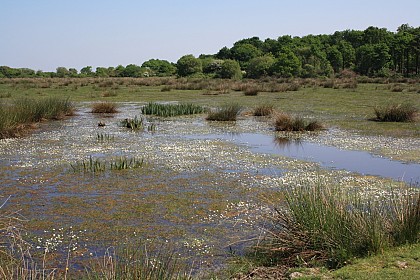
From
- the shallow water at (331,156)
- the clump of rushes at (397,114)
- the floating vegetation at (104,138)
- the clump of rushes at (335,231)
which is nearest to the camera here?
the clump of rushes at (335,231)

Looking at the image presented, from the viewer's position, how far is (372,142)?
13.5 m

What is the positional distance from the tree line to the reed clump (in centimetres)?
3739

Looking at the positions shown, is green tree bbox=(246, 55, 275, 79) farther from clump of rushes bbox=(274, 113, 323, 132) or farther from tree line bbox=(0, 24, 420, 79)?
clump of rushes bbox=(274, 113, 323, 132)

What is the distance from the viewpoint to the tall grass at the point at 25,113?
46.5 feet

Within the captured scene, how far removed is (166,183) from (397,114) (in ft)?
38.8

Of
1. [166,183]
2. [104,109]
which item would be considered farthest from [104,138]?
[104,109]

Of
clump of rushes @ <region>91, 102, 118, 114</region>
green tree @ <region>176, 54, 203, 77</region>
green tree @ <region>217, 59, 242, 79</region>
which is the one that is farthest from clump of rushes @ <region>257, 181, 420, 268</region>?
green tree @ <region>176, 54, 203, 77</region>

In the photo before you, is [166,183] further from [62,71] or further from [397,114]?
[62,71]

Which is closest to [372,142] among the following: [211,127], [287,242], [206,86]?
[211,127]

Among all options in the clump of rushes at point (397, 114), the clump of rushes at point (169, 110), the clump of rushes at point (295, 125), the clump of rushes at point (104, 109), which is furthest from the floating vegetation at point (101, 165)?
the clump of rushes at point (104, 109)

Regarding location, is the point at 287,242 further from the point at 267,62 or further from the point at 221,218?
the point at 267,62

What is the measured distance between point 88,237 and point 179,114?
15.4 metres

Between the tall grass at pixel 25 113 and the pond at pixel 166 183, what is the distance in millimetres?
522

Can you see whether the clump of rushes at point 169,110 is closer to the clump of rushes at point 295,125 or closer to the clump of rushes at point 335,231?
the clump of rushes at point 295,125
